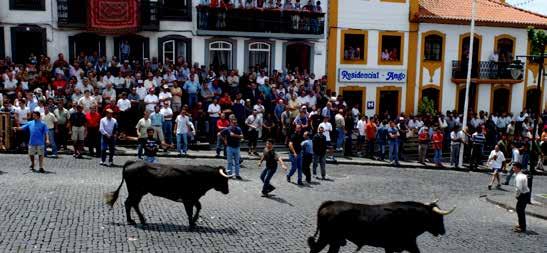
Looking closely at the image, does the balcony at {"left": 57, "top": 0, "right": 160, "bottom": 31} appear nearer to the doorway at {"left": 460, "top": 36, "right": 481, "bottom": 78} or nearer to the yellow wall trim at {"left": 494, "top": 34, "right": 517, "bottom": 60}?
the doorway at {"left": 460, "top": 36, "right": 481, "bottom": 78}

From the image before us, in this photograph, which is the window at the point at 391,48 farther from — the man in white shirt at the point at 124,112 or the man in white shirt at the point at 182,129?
the man in white shirt at the point at 124,112

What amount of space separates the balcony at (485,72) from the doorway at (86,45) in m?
18.3

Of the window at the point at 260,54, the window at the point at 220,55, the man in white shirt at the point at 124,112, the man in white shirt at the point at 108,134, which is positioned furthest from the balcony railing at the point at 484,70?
the man in white shirt at the point at 108,134

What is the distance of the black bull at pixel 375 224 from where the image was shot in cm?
1030

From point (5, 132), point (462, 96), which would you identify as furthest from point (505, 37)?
point (5, 132)

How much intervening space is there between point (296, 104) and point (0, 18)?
12727mm

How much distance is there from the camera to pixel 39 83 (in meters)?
22.8

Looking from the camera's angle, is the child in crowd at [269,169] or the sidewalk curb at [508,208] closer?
the child in crowd at [269,169]

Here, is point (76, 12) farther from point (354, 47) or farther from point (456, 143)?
point (456, 143)

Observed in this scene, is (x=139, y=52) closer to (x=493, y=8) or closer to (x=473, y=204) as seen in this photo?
(x=473, y=204)

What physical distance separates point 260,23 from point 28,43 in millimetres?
10194

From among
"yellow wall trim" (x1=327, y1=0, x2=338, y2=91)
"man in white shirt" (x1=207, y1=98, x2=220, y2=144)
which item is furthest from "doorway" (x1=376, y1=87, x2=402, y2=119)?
"man in white shirt" (x1=207, y1=98, x2=220, y2=144)

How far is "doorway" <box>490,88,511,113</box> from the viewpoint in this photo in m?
34.1

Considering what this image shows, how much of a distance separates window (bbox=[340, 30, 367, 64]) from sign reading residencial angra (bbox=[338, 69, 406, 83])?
523 mm
